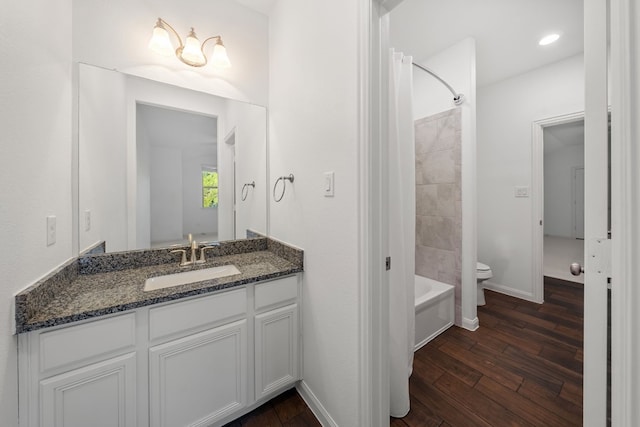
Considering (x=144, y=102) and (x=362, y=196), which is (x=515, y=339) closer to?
(x=362, y=196)

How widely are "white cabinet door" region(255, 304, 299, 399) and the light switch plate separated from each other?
0.75 m

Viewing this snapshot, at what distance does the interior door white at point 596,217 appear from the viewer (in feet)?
1.90

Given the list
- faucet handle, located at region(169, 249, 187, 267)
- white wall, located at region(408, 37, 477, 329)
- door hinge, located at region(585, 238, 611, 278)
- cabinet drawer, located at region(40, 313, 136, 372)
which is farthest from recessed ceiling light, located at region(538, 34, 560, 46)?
cabinet drawer, located at region(40, 313, 136, 372)

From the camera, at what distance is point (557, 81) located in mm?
2650

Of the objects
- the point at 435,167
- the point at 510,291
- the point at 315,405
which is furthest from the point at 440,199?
the point at 315,405

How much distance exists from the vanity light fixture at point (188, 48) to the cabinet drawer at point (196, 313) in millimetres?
1502

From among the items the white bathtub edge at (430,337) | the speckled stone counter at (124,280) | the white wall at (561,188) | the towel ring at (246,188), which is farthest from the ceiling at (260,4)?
the white wall at (561,188)

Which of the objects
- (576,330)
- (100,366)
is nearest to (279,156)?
(100,366)

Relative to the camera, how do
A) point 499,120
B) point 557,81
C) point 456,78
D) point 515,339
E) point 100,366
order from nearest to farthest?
point 100,366 < point 515,339 < point 456,78 < point 557,81 < point 499,120

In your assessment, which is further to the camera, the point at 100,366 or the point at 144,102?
the point at 144,102

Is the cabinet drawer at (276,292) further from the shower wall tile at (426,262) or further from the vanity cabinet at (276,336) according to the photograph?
the shower wall tile at (426,262)

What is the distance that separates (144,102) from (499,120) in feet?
12.6

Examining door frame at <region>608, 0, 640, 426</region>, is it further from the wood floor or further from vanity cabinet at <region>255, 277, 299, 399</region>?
vanity cabinet at <region>255, 277, 299, 399</region>

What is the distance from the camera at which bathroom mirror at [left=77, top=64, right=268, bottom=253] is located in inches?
53.0
